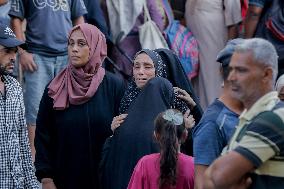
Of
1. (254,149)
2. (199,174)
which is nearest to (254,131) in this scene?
(254,149)

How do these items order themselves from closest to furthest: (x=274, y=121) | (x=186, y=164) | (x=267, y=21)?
1. (x=274, y=121)
2. (x=186, y=164)
3. (x=267, y=21)

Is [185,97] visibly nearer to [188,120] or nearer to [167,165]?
[188,120]

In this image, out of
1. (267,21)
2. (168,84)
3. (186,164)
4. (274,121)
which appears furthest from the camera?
(267,21)

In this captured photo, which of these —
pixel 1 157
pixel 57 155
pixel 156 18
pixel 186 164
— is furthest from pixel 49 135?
pixel 156 18

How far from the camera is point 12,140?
5.64 meters

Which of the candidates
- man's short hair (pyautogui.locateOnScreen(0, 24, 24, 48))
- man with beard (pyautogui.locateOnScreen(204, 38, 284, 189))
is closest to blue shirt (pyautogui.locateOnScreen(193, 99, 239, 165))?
man with beard (pyautogui.locateOnScreen(204, 38, 284, 189))

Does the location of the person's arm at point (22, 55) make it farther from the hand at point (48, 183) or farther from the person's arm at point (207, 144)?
the person's arm at point (207, 144)

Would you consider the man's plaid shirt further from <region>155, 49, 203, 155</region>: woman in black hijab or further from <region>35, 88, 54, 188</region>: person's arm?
<region>155, 49, 203, 155</region>: woman in black hijab

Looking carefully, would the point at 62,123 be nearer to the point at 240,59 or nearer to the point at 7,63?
the point at 7,63

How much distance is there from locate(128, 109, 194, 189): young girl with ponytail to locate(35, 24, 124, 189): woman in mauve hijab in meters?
1.29

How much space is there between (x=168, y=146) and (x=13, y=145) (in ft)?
4.78

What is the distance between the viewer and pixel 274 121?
135 inches

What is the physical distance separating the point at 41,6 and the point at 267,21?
2213mm

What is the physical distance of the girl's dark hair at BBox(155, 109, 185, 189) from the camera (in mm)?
4652
